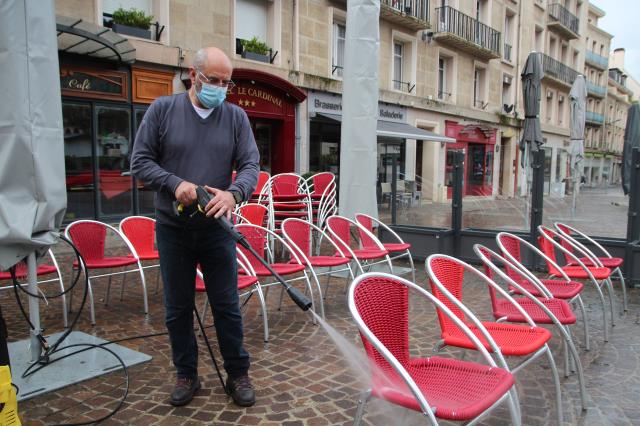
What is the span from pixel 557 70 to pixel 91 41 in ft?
96.0

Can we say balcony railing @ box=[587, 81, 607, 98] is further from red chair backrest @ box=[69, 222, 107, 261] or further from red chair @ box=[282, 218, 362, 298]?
red chair backrest @ box=[69, 222, 107, 261]

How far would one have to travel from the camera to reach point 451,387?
2137 millimetres

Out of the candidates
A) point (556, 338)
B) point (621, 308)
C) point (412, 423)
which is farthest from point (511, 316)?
point (621, 308)

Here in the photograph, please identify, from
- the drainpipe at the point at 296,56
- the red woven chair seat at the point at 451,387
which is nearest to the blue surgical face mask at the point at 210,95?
the red woven chair seat at the point at 451,387

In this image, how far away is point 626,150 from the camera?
42.4 ft

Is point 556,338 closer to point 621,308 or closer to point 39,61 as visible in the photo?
point 621,308

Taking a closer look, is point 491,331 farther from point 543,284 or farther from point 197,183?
point 197,183

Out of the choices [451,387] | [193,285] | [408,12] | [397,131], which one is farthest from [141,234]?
[408,12]

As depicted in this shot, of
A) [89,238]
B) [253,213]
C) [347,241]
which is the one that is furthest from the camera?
[347,241]

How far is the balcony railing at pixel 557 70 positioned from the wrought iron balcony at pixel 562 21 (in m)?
1.76

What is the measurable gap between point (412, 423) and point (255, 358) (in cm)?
128

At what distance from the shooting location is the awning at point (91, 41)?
8.62 m

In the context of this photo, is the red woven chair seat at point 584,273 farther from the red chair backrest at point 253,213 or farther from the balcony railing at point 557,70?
the balcony railing at point 557,70

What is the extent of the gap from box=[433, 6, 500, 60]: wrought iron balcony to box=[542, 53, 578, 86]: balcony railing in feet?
23.5
